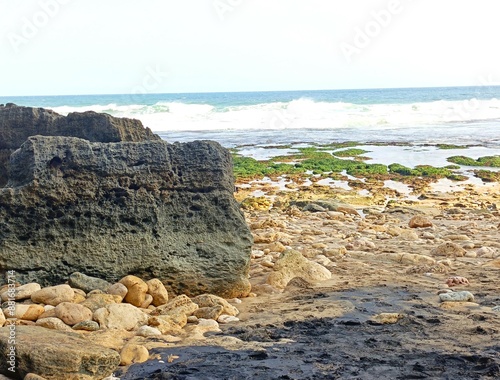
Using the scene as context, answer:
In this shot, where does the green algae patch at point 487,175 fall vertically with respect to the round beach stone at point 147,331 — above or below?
above

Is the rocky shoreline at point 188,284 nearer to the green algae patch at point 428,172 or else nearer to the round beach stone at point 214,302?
the round beach stone at point 214,302

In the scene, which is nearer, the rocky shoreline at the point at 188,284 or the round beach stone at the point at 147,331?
the rocky shoreline at the point at 188,284

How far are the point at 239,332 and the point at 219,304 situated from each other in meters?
0.62

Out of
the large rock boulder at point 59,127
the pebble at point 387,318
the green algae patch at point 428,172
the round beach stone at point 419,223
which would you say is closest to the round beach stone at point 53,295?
the large rock boulder at point 59,127

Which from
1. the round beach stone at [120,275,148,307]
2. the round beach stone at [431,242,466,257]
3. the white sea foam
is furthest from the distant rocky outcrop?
the white sea foam

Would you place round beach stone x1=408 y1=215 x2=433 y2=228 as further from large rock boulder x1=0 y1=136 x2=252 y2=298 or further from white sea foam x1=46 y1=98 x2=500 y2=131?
white sea foam x1=46 y1=98 x2=500 y2=131

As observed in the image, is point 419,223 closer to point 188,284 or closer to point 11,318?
point 188,284

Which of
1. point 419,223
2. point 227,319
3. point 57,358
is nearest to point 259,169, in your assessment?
point 419,223

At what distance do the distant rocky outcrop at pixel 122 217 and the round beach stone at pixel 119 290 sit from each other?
0.82 ft

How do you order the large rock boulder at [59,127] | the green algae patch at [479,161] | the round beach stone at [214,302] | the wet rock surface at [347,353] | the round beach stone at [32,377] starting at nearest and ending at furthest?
the round beach stone at [32,377], the wet rock surface at [347,353], the round beach stone at [214,302], the large rock boulder at [59,127], the green algae patch at [479,161]

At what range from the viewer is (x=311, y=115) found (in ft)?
146

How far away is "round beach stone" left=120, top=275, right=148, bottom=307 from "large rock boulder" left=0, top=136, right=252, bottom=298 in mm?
230

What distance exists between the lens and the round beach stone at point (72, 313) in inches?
162

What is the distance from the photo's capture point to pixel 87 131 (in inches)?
251
